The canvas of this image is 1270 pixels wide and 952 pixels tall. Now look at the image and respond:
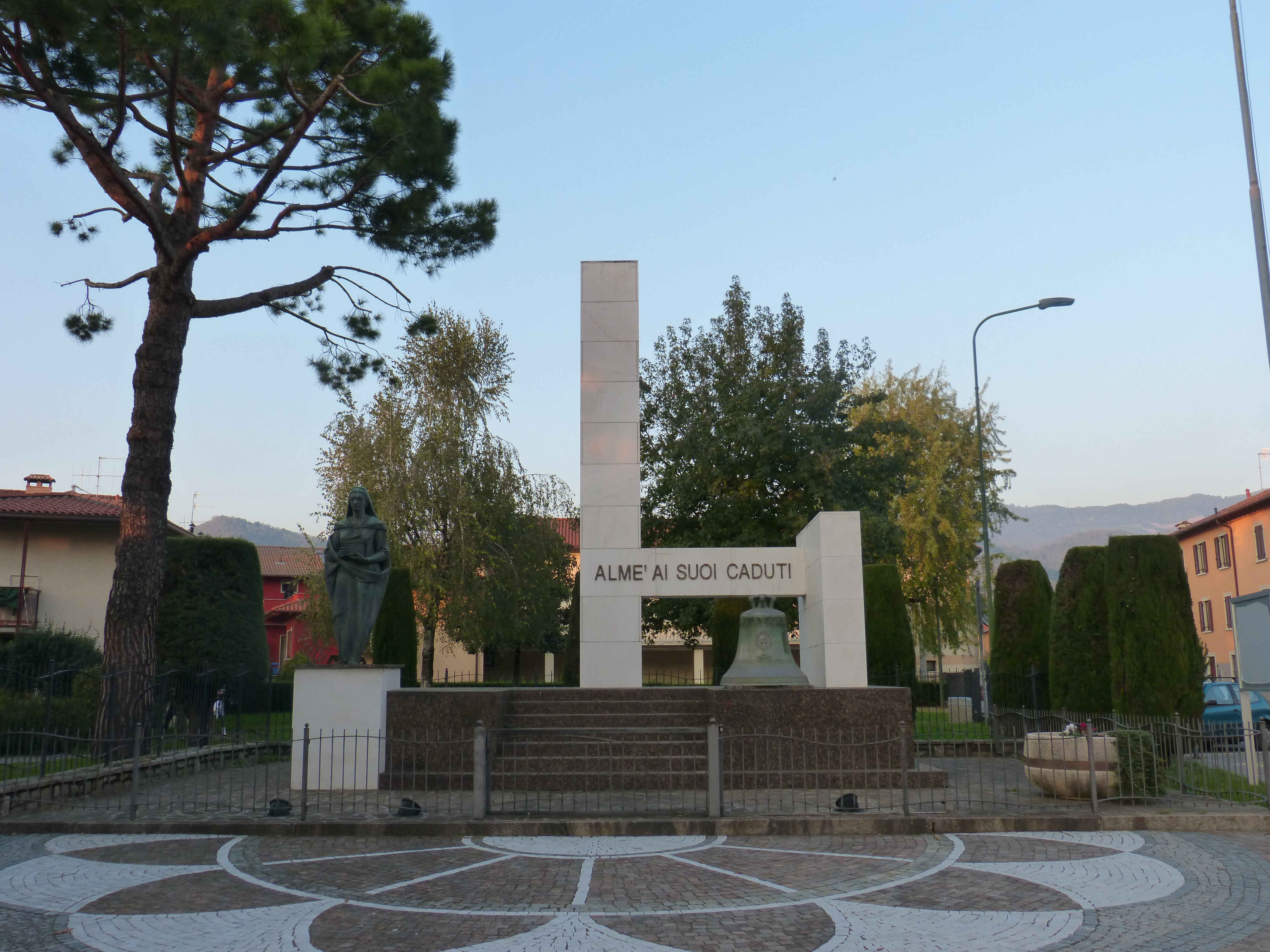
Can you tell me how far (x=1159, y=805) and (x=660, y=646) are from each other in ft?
154

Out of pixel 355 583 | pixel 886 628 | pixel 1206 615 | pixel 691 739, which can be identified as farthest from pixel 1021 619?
pixel 1206 615

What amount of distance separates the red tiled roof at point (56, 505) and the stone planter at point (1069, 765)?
82.0 ft

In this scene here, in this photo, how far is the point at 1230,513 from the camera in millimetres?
41031

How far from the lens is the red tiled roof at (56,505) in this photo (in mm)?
29359

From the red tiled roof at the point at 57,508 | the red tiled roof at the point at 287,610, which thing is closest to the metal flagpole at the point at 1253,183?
the red tiled roof at the point at 57,508

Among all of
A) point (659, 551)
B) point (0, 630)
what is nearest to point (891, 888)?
point (659, 551)

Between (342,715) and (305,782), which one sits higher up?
(342,715)

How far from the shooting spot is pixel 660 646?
2264 inches

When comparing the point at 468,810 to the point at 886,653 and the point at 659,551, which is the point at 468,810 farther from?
the point at 886,653

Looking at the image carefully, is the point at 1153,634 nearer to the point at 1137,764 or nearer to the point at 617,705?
the point at 1137,764

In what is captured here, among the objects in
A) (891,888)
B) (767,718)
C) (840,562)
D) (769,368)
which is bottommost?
(891,888)

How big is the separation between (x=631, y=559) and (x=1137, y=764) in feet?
23.7

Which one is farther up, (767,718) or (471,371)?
(471,371)

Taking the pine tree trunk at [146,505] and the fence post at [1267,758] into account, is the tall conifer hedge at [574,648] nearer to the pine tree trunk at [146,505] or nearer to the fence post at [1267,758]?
the pine tree trunk at [146,505]
